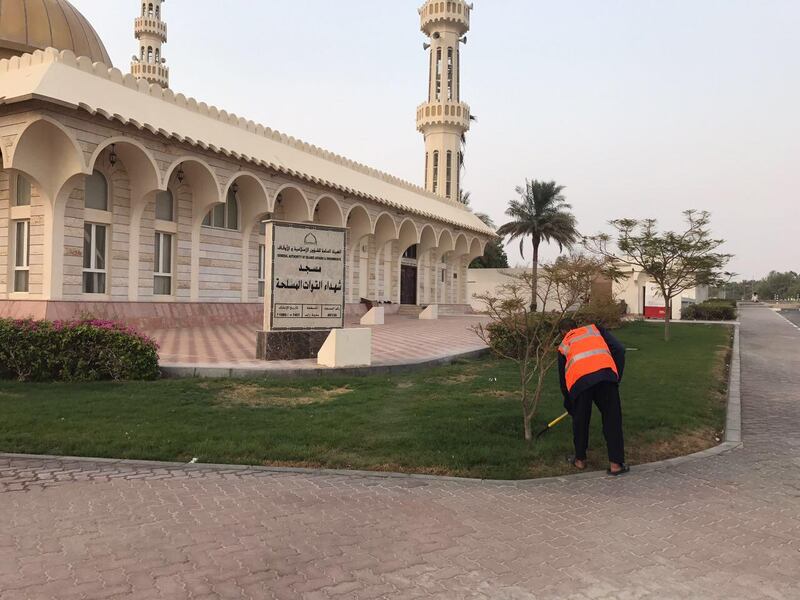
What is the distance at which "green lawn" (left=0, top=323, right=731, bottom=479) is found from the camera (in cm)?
589

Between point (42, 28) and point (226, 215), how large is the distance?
8422 millimetres

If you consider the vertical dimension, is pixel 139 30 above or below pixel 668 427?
above

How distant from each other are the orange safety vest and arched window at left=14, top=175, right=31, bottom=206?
1466 cm

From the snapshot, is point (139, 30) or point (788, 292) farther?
point (788, 292)

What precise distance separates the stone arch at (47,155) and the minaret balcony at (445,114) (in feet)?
94.6

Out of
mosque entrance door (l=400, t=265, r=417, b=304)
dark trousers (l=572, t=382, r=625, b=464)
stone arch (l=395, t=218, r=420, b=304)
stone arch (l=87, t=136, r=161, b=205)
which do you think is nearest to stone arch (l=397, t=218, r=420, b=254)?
stone arch (l=395, t=218, r=420, b=304)

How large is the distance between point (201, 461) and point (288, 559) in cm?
239

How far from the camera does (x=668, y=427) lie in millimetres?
7316

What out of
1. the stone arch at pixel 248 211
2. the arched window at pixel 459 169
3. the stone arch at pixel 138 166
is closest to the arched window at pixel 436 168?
the arched window at pixel 459 169

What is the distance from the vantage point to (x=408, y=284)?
33000 mm

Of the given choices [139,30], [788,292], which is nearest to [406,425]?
[139,30]

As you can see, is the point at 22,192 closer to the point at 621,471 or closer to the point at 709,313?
the point at 621,471

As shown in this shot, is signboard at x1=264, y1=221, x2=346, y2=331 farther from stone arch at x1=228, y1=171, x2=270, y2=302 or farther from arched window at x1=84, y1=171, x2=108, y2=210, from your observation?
stone arch at x1=228, y1=171, x2=270, y2=302

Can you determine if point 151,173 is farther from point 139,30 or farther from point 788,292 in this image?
point 788,292
